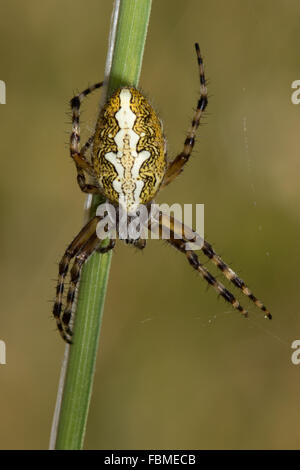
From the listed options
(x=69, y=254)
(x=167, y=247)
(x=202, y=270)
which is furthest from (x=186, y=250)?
(x=167, y=247)

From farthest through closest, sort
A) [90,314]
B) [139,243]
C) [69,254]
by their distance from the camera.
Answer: [139,243]
[69,254]
[90,314]

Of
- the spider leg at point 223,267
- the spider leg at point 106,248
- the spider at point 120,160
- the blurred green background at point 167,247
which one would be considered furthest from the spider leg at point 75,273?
the blurred green background at point 167,247

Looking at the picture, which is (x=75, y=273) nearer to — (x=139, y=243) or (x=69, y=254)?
(x=69, y=254)

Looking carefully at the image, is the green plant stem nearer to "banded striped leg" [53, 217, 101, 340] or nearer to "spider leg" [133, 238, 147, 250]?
"banded striped leg" [53, 217, 101, 340]

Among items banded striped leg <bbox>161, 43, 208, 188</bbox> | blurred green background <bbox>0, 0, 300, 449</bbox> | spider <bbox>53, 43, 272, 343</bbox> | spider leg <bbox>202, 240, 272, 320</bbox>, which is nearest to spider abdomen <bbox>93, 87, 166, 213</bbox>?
Result: spider <bbox>53, 43, 272, 343</bbox>

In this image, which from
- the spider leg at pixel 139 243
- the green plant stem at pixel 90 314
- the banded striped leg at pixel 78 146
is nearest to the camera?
the green plant stem at pixel 90 314

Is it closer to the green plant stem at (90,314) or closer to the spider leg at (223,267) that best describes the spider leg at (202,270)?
the spider leg at (223,267)

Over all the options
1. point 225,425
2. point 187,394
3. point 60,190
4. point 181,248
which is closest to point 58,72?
point 60,190

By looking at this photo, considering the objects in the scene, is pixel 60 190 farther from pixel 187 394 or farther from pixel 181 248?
pixel 187 394
